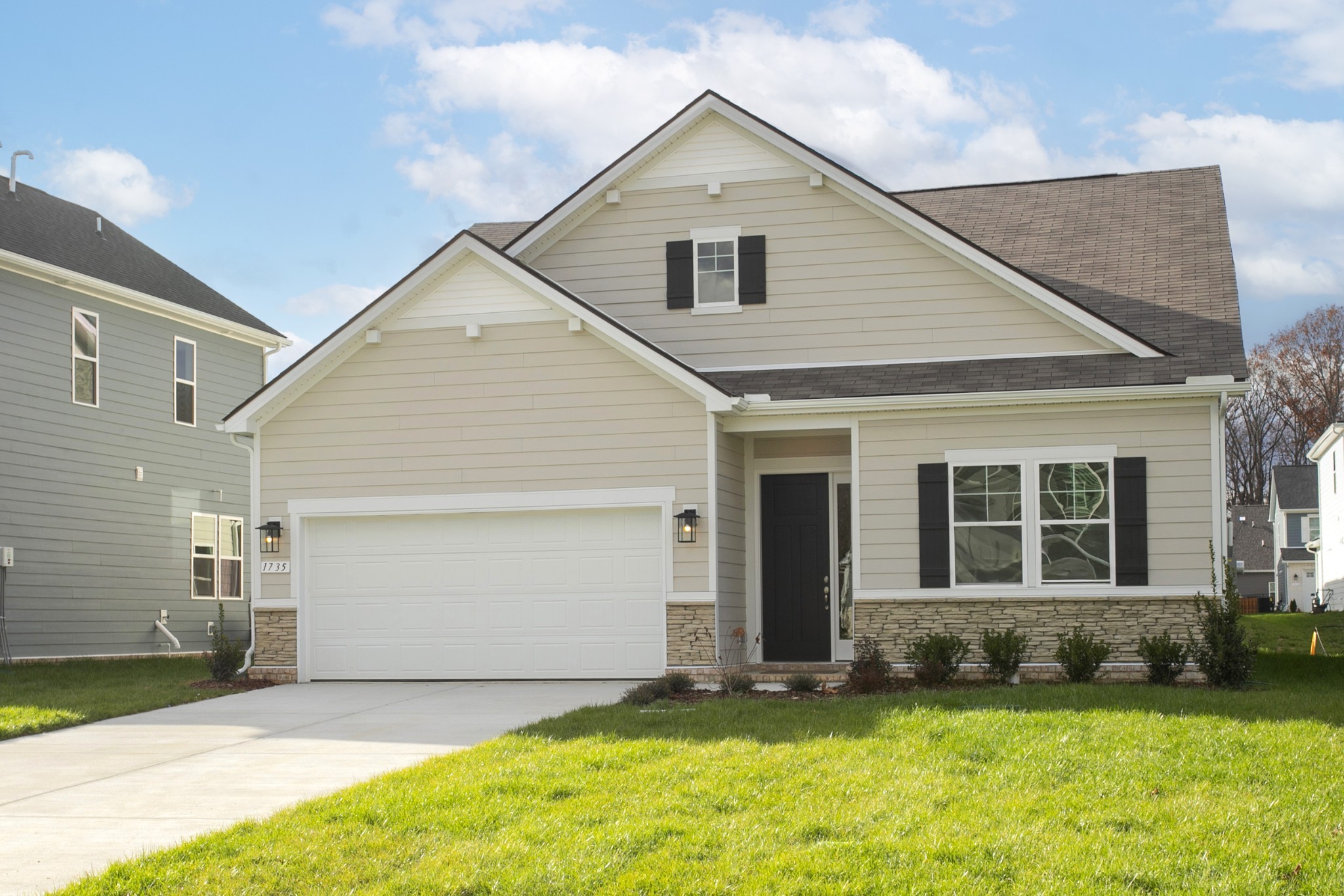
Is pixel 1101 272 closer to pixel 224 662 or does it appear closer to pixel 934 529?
pixel 934 529

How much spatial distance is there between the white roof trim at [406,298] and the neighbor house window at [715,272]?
6.96 ft

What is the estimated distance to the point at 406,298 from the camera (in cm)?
1548

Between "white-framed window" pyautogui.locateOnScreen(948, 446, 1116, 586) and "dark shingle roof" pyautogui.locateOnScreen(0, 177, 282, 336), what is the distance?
13813 mm

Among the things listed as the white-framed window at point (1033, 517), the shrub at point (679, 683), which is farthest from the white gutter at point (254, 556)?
the white-framed window at point (1033, 517)

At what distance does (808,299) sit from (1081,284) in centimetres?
354

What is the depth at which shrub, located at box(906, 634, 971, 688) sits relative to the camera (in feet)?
43.0

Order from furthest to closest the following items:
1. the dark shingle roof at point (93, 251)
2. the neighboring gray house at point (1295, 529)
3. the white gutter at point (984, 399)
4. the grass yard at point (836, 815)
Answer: the neighboring gray house at point (1295, 529) < the dark shingle roof at point (93, 251) < the white gutter at point (984, 399) < the grass yard at point (836, 815)

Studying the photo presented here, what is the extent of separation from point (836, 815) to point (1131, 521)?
814 centimetres

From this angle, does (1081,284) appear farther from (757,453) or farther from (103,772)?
(103,772)

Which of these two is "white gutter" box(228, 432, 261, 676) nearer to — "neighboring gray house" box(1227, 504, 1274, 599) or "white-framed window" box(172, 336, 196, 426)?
"white-framed window" box(172, 336, 196, 426)

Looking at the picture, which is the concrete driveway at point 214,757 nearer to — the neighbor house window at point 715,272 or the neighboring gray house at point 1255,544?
the neighbor house window at point 715,272

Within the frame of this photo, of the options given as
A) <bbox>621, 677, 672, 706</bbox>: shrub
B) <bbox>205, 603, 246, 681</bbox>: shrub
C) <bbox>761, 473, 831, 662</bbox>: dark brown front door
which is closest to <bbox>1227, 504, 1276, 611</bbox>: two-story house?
<bbox>761, 473, 831, 662</bbox>: dark brown front door

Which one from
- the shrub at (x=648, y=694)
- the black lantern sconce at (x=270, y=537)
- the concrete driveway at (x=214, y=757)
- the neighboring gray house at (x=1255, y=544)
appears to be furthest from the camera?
the neighboring gray house at (x=1255, y=544)

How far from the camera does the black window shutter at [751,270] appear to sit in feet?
53.7
